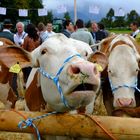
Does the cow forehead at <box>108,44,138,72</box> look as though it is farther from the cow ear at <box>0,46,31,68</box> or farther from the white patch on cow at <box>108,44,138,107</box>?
the cow ear at <box>0,46,31,68</box>

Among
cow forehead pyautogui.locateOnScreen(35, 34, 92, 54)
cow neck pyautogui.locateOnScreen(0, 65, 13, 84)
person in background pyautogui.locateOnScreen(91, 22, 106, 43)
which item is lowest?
cow neck pyautogui.locateOnScreen(0, 65, 13, 84)

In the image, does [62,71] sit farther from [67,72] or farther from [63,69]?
[67,72]

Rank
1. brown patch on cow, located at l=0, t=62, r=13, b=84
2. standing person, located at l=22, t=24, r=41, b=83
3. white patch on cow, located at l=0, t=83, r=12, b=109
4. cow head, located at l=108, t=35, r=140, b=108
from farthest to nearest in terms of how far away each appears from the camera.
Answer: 1. standing person, located at l=22, t=24, r=41, b=83
2. white patch on cow, located at l=0, t=83, r=12, b=109
3. brown patch on cow, located at l=0, t=62, r=13, b=84
4. cow head, located at l=108, t=35, r=140, b=108

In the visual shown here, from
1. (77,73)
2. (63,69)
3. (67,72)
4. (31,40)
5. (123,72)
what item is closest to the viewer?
(77,73)

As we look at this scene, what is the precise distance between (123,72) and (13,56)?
4.53ft

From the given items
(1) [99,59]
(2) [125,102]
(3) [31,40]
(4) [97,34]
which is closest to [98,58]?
(1) [99,59]

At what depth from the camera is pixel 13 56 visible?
13.3 feet

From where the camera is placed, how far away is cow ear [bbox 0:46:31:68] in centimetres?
396

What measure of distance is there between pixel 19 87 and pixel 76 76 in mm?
6487

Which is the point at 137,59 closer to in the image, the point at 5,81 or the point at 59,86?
the point at 59,86

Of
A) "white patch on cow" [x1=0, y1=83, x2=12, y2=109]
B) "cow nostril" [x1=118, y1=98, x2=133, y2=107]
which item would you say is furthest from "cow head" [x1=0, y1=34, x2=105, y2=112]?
"white patch on cow" [x1=0, y1=83, x2=12, y2=109]

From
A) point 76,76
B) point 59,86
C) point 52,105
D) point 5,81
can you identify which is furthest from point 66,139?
point 5,81

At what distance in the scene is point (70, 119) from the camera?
3314 mm

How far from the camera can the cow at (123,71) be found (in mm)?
4577
